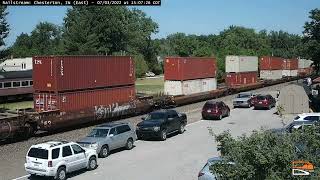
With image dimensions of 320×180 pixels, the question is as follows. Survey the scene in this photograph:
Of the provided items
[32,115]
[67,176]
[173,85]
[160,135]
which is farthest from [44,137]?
[173,85]

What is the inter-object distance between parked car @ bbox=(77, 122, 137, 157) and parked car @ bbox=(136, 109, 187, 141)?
240 centimetres

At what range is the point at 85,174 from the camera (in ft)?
62.7

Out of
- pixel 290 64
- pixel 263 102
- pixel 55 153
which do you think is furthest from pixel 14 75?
pixel 290 64

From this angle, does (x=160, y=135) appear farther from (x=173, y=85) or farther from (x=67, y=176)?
(x=173, y=85)

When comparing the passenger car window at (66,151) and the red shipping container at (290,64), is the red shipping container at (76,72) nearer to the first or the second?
the passenger car window at (66,151)

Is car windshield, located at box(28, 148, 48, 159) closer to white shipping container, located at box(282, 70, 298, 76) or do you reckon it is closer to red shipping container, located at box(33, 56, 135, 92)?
red shipping container, located at box(33, 56, 135, 92)

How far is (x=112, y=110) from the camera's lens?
34.2 metres

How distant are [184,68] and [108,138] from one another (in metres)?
24.6

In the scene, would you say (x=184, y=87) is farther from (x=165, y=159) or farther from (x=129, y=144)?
(x=165, y=159)

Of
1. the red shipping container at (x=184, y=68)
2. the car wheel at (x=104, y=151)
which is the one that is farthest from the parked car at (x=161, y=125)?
the red shipping container at (x=184, y=68)

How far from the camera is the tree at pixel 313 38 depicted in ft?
170

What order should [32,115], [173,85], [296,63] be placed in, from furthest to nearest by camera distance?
[296,63]
[173,85]
[32,115]

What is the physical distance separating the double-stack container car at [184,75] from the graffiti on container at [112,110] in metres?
10.4

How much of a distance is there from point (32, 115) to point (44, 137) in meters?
1.74
